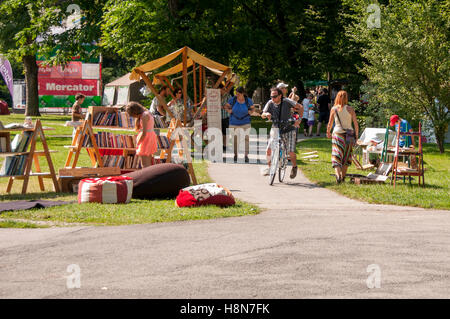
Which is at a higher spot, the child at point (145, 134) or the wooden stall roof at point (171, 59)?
the wooden stall roof at point (171, 59)

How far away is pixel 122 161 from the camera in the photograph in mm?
14914

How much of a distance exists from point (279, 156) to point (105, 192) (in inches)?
178

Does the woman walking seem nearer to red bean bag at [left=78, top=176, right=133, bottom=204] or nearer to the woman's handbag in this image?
the woman's handbag

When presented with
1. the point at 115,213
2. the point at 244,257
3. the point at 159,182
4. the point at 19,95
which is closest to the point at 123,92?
the point at 19,95

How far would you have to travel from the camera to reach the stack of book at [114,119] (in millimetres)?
15402

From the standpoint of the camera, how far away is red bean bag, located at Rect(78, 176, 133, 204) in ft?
38.3

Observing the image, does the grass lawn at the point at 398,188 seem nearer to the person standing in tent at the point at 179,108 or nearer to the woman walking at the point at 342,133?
the woman walking at the point at 342,133

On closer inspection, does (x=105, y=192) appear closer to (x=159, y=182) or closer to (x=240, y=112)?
(x=159, y=182)

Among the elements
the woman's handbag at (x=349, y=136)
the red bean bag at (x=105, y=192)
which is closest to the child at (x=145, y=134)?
the red bean bag at (x=105, y=192)

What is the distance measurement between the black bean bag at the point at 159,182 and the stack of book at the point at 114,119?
3.15 meters

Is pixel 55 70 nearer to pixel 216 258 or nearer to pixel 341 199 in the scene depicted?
pixel 341 199
